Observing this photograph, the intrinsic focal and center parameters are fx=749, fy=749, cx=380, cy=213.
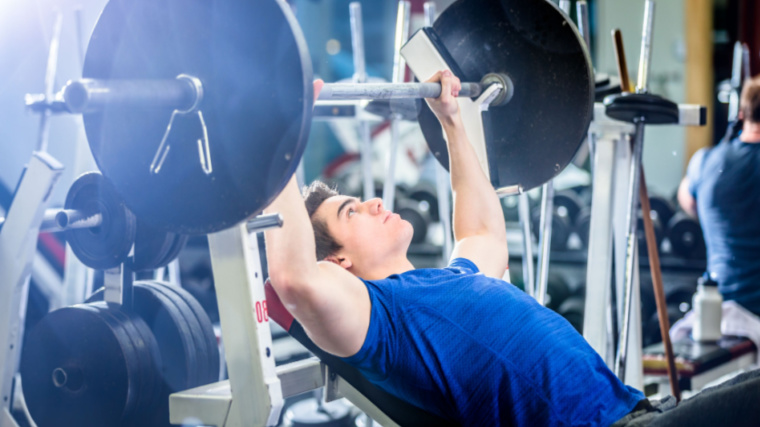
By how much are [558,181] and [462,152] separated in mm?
5361

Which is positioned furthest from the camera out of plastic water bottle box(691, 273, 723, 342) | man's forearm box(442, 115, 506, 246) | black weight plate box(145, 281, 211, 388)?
plastic water bottle box(691, 273, 723, 342)

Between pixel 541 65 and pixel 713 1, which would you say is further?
pixel 713 1

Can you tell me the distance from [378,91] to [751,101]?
2.34 meters

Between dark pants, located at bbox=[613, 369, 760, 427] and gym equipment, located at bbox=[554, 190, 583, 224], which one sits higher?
dark pants, located at bbox=[613, 369, 760, 427]

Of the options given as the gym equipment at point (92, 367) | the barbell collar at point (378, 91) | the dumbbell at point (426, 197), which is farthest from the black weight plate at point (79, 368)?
the dumbbell at point (426, 197)

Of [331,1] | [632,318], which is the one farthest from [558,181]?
[632,318]

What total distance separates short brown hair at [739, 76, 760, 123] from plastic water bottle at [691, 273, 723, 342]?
0.73m

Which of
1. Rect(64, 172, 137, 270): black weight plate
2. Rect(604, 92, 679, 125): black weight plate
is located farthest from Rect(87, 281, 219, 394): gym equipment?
Answer: Rect(604, 92, 679, 125): black weight plate

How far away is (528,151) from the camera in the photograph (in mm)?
1837

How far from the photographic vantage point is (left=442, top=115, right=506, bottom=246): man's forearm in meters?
1.73

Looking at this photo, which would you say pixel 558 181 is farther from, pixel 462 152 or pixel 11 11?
pixel 462 152

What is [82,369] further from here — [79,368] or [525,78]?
[525,78]

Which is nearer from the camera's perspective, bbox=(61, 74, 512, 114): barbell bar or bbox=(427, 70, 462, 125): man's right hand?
bbox=(61, 74, 512, 114): barbell bar

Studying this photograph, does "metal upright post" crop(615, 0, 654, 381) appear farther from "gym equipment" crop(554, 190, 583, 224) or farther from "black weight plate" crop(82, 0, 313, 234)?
"gym equipment" crop(554, 190, 583, 224)
